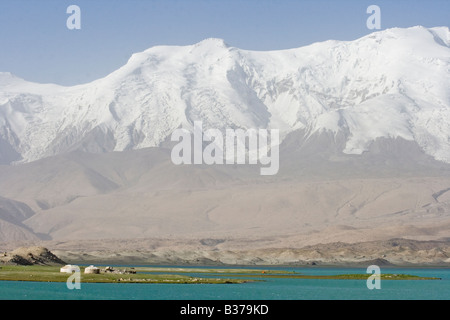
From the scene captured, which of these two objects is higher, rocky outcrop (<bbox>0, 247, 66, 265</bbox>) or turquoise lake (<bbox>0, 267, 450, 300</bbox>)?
rocky outcrop (<bbox>0, 247, 66, 265</bbox>)

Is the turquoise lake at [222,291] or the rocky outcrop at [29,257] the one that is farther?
the rocky outcrop at [29,257]

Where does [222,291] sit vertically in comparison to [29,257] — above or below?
below

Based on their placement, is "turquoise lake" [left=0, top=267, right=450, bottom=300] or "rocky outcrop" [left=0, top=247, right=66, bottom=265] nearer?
"turquoise lake" [left=0, top=267, right=450, bottom=300]

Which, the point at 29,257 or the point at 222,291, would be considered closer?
the point at 222,291

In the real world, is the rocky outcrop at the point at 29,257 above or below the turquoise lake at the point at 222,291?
above
